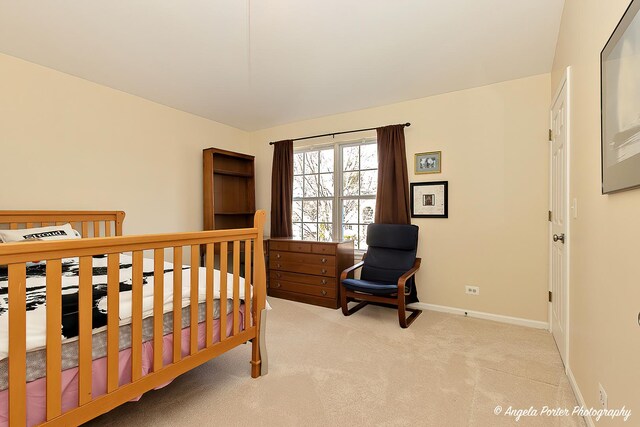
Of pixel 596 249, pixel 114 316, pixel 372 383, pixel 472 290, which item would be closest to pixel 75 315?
pixel 114 316

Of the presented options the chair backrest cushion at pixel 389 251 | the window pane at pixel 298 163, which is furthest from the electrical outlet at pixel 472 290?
the window pane at pixel 298 163

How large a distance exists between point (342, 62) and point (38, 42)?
7.75 feet

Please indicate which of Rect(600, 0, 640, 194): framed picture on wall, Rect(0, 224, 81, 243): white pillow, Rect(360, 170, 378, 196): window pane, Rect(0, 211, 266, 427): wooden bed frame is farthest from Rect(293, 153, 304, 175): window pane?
Rect(600, 0, 640, 194): framed picture on wall

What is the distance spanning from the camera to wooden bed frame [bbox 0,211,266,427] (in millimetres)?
1063

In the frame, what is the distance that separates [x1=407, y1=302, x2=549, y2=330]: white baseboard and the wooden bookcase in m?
2.59

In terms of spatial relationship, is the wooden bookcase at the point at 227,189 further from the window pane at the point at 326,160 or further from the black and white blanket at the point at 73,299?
the black and white blanket at the point at 73,299

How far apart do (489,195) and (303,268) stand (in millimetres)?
2133

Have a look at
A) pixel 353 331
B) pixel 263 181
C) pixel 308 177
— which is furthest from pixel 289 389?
pixel 263 181

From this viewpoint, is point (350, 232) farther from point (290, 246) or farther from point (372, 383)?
point (372, 383)

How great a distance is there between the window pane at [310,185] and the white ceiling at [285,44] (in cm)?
122

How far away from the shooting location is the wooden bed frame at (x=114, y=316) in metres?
1.06

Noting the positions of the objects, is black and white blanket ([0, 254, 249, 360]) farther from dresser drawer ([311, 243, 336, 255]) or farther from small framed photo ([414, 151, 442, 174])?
small framed photo ([414, 151, 442, 174])

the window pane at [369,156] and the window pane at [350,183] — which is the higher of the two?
the window pane at [369,156]

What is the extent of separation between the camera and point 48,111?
9.31ft
